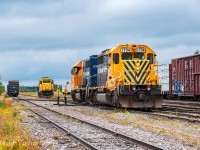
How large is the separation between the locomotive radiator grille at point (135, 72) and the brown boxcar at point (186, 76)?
30.2 feet

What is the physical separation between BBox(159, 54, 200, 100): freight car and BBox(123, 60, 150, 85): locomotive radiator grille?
362 inches

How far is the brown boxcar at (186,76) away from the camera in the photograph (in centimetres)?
2947

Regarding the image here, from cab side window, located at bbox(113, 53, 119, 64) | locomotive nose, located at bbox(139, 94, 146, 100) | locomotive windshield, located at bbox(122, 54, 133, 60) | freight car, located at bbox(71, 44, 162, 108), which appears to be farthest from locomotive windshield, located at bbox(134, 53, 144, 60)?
locomotive nose, located at bbox(139, 94, 146, 100)

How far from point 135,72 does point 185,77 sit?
1142 cm

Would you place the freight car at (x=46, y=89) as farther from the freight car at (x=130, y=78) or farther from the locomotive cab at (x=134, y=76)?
the locomotive cab at (x=134, y=76)

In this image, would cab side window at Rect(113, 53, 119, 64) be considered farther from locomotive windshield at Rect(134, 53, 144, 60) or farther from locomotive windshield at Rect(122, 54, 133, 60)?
locomotive windshield at Rect(134, 53, 144, 60)

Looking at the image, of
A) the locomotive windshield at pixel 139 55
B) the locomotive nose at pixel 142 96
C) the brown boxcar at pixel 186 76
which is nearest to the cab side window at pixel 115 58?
the locomotive windshield at pixel 139 55

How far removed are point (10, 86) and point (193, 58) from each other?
1828 inches

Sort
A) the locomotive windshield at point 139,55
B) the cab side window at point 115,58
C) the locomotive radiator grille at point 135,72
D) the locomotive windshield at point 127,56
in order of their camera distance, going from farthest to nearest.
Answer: the locomotive windshield at point 139,55, the locomotive windshield at point 127,56, the cab side window at point 115,58, the locomotive radiator grille at point 135,72

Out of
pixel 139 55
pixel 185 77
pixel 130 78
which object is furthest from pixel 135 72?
pixel 185 77

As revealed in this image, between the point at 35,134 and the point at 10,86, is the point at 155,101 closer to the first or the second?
the point at 35,134

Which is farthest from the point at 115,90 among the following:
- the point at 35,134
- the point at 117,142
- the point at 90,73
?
the point at 117,142

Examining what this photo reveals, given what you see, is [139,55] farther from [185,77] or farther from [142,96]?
[185,77]

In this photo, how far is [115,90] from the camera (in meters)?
20.5
